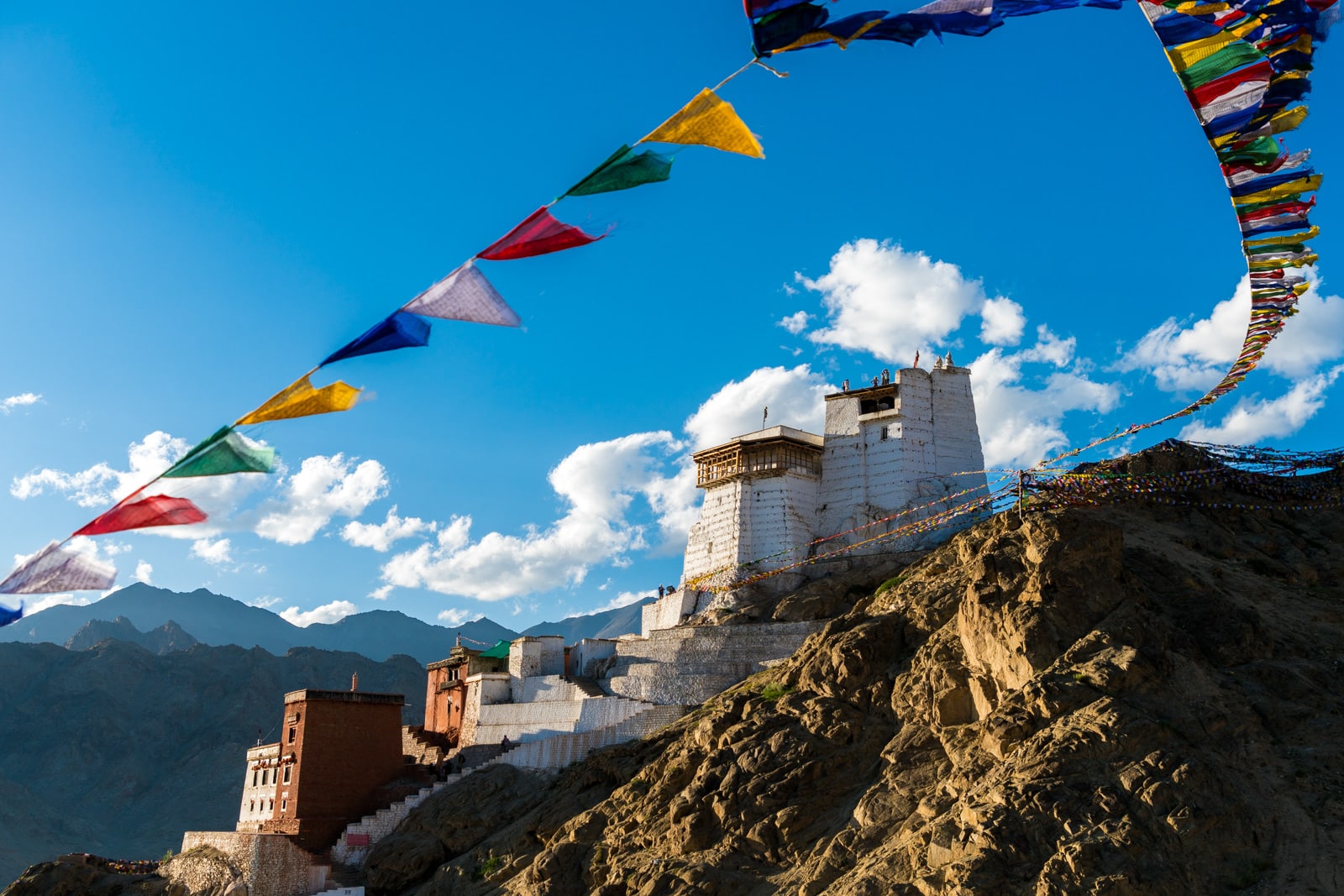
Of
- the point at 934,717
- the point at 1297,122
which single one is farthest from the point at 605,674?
the point at 1297,122

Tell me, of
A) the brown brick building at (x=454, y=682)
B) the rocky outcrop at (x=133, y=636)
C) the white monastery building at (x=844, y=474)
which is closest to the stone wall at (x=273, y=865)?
the brown brick building at (x=454, y=682)

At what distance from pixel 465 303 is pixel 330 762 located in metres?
26.9

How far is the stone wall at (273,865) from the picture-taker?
102 ft

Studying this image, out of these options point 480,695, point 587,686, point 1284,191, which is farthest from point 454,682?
point 1284,191

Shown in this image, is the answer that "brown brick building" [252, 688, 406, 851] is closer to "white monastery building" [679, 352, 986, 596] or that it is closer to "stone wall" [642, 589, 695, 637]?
"stone wall" [642, 589, 695, 637]

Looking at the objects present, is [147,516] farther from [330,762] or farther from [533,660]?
[533,660]

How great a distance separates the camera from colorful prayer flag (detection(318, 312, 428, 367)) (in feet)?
37.6

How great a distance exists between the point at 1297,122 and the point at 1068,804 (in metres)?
10.0

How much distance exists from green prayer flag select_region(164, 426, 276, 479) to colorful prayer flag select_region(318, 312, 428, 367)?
1.26 m

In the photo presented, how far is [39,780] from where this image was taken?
77.8 meters

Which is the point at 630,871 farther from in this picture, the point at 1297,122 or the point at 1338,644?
the point at 1297,122

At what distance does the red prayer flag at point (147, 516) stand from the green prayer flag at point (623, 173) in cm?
525

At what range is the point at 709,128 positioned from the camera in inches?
471

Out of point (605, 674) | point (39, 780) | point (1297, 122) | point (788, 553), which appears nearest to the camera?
point (1297, 122)
